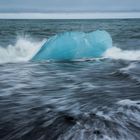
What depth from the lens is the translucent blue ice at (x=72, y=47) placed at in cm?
1438

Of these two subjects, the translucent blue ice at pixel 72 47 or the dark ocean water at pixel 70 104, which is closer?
the dark ocean water at pixel 70 104

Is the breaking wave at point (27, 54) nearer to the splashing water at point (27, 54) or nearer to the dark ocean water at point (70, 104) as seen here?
the splashing water at point (27, 54)

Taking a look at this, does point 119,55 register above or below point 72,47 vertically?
below

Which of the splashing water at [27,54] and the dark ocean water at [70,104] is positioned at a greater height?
the dark ocean water at [70,104]

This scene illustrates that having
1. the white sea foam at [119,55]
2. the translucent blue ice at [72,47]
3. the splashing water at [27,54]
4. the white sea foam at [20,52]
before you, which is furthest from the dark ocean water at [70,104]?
the white sea foam at [119,55]

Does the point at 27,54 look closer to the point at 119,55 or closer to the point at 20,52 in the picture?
the point at 20,52

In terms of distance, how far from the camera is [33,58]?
Answer: 47.4 ft

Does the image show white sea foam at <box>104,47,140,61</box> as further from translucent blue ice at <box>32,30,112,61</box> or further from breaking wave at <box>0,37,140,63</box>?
translucent blue ice at <box>32,30,112,61</box>

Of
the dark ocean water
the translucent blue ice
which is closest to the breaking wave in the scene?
the translucent blue ice

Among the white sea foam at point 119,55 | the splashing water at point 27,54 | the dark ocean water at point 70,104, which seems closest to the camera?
the dark ocean water at point 70,104

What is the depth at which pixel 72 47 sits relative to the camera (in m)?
14.6

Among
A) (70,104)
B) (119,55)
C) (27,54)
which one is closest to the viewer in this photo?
(70,104)

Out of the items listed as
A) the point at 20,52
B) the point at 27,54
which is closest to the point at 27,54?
the point at 27,54

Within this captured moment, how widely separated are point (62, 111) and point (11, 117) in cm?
96
